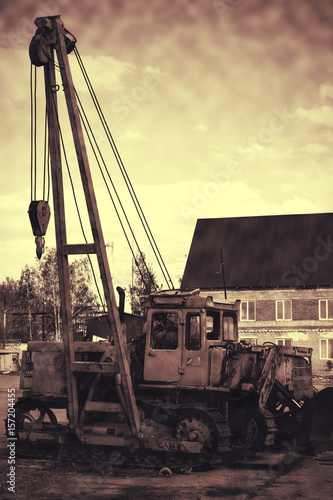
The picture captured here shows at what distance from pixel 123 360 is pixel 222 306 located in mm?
2458

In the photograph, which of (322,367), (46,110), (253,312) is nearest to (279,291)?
(253,312)

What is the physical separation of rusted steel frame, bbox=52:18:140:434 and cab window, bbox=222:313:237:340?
2382 mm

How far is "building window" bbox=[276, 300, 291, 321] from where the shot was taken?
46.1 metres

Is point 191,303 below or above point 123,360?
above

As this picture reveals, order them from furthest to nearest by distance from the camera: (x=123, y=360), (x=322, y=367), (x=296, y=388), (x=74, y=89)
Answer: (x=322, y=367)
(x=296, y=388)
(x=74, y=89)
(x=123, y=360)

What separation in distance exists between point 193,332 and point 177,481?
2.85 metres

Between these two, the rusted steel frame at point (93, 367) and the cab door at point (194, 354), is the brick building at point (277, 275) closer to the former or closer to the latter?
the cab door at point (194, 354)

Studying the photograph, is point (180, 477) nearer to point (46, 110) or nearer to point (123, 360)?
point (123, 360)

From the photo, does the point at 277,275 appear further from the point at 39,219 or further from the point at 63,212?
the point at 39,219

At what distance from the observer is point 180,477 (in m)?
11.2

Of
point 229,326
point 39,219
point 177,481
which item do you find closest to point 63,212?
point 39,219

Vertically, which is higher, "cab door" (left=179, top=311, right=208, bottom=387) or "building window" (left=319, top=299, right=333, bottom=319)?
"building window" (left=319, top=299, right=333, bottom=319)

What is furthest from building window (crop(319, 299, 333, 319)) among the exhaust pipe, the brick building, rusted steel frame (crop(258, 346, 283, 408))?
the exhaust pipe

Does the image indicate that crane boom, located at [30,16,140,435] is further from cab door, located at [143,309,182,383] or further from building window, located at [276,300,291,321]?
building window, located at [276,300,291,321]
